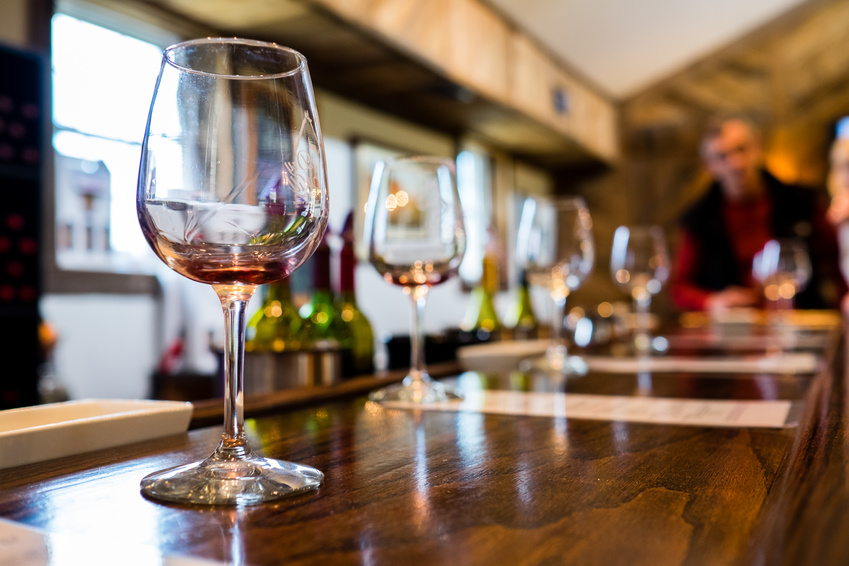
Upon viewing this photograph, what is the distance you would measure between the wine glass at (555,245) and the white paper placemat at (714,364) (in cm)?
10

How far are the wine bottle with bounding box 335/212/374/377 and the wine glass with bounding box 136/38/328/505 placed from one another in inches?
20.1

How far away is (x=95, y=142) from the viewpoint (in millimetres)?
2271

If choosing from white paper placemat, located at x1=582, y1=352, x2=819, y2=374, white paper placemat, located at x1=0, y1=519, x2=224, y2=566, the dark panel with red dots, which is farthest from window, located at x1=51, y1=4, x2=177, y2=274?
white paper placemat, located at x1=0, y1=519, x2=224, y2=566

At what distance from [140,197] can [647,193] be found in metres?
5.33

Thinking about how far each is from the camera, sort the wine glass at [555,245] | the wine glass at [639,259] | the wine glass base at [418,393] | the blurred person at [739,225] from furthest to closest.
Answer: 1. the blurred person at [739,225]
2. the wine glass at [639,259]
3. the wine glass at [555,245]
4. the wine glass base at [418,393]

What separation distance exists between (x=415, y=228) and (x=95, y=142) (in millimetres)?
1866

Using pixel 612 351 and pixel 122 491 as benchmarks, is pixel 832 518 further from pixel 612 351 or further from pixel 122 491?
pixel 612 351

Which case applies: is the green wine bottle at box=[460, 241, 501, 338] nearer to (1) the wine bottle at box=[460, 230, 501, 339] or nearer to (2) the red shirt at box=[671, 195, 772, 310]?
(1) the wine bottle at box=[460, 230, 501, 339]

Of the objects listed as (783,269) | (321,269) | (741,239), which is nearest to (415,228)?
(321,269)

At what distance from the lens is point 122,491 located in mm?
360

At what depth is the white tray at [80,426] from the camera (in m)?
0.42

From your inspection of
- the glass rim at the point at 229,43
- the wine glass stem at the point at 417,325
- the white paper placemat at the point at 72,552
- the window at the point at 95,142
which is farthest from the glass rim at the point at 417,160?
the window at the point at 95,142

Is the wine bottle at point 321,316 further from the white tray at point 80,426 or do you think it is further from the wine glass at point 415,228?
the white tray at point 80,426

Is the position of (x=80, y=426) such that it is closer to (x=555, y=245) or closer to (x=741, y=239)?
(x=555, y=245)
